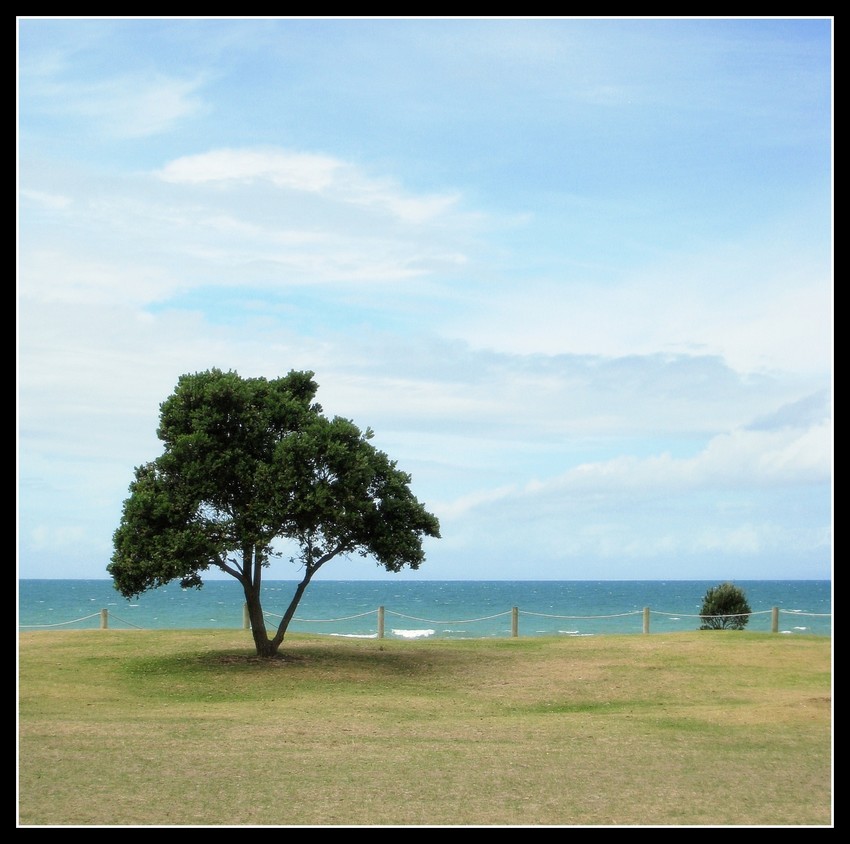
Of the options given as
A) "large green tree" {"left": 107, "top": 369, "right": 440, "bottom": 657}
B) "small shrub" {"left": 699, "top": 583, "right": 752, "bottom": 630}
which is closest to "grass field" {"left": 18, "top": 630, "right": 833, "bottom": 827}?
"large green tree" {"left": 107, "top": 369, "right": 440, "bottom": 657}

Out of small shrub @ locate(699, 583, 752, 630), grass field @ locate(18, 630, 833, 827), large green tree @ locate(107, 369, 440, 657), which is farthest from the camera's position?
small shrub @ locate(699, 583, 752, 630)

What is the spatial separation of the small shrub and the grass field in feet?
26.1

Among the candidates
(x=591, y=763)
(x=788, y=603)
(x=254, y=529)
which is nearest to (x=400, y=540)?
(x=254, y=529)

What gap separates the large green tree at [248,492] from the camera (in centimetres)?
2162

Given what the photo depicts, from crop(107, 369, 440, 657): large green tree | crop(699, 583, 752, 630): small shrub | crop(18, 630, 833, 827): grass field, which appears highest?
crop(107, 369, 440, 657): large green tree

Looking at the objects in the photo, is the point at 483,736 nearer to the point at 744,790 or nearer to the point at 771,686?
the point at 744,790

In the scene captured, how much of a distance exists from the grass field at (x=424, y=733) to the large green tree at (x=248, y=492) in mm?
2633

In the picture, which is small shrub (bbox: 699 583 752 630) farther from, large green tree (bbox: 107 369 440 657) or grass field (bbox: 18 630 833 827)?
large green tree (bbox: 107 369 440 657)

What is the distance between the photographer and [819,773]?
38.0ft

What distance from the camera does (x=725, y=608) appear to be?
35.5 meters

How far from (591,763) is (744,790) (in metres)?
2.22

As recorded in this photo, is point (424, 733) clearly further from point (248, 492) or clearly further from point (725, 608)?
point (725, 608)

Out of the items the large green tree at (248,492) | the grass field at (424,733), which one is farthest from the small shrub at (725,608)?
the large green tree at (248,492)

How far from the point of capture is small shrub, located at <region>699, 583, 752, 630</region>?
34938mm
